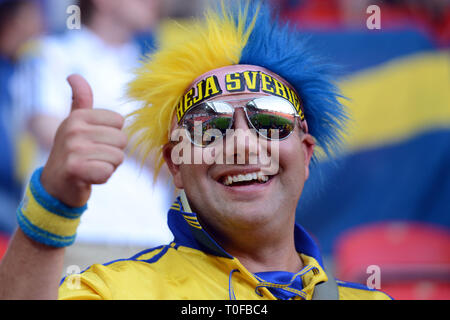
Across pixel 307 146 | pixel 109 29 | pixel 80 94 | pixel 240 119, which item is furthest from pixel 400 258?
pixel 80 94

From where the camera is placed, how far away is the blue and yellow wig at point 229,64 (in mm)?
2566

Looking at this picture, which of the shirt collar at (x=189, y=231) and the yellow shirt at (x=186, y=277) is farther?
the shirt collar at (x=189, y=231)

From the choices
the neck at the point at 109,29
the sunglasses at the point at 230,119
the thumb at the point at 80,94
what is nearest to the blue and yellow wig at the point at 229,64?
the sunglasses at the point at 230,119

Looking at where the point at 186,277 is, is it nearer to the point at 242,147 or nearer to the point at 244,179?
the point at 244,179

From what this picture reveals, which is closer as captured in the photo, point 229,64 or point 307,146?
point 229,64

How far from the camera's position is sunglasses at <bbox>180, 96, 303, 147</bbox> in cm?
234

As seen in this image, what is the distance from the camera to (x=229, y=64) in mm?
2566

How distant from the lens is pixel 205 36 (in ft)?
8.61

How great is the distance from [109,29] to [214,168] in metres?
2.49

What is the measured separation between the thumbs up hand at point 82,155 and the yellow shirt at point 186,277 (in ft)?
1.46

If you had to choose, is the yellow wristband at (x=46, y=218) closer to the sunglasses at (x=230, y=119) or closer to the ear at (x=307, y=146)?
the sunglasses at (x=230, y=119)
